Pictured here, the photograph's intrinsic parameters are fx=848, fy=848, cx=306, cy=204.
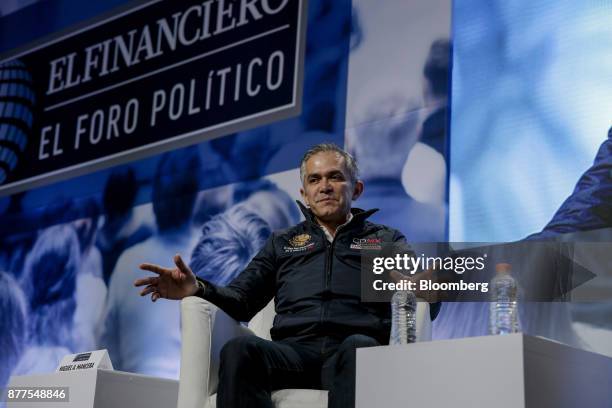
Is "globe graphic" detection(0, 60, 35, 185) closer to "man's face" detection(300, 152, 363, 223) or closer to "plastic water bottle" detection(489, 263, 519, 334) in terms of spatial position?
"man's face" detection(300, 152, 363, 223)

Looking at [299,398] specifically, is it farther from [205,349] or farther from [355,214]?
[355,214]

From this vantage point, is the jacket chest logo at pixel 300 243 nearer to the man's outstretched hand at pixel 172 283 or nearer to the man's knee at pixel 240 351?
the man's outstretched hand at pixel 172 283

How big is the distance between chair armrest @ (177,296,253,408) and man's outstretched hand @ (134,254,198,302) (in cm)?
3

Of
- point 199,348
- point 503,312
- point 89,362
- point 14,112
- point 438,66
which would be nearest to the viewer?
point 503,312

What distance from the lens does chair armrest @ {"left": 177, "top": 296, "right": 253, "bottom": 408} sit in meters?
2.19

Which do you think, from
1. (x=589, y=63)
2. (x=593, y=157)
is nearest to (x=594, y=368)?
(x=593, y=157)

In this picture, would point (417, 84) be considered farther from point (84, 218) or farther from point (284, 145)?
point (84, 218)

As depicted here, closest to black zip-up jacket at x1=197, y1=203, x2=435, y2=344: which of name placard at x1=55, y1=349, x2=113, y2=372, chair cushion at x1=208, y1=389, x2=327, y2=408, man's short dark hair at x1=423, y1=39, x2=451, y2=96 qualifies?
chair cushion at x1=208, y1=389, x2=327, y2=408

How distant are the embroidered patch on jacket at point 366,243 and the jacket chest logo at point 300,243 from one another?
125 millimetres

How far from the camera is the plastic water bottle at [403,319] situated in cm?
192

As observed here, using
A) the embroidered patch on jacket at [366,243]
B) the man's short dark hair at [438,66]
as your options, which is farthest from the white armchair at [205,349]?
the man's short dark hair at [438,66]

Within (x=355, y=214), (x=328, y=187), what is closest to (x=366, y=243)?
(x=355, y=214)

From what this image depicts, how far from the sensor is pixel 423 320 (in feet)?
7.63

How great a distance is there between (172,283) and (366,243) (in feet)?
1.94
